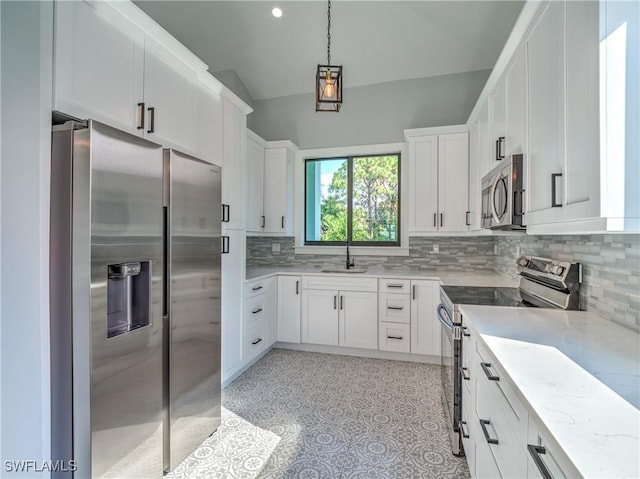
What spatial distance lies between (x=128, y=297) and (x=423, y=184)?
115 inches

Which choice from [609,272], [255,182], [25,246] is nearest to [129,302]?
[25,246]

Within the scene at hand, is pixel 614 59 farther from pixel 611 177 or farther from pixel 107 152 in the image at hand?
pixel 107 152

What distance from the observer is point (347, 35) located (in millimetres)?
3312

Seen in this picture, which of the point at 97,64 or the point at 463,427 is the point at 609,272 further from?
the point at 97,64

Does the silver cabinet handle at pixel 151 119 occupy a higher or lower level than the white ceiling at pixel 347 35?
lower

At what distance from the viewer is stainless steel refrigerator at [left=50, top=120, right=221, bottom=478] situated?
122cm

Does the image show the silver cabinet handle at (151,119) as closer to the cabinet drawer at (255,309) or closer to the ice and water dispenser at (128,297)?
the ice and water dispenser at (128,297)

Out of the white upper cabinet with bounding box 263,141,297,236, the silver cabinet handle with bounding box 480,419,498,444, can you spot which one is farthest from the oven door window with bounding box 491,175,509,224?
the white upper cabinet with bounding box 263,141,297,236

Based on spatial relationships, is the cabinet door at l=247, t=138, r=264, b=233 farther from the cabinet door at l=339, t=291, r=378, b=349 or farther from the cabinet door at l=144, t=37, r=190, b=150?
the cabinet door at l=144, t=37, r=190, b=150

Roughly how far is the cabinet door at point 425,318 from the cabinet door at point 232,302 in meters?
1.68

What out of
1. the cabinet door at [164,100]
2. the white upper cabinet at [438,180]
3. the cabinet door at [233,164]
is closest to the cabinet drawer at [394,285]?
the white upper cabinet at [438,180]

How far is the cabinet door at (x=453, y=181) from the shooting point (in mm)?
3264

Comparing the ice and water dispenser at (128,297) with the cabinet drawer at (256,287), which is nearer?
the ice and water dispenser at (128,297)

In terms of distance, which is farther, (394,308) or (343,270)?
(343,270)
